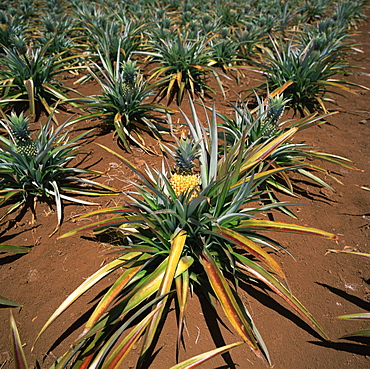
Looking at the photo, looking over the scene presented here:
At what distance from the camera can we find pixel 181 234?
1.64 metres

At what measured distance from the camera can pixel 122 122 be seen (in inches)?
120

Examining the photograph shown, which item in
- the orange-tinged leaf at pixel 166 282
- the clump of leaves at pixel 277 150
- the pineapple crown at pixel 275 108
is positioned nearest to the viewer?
the orange-tinged leaf at pixel 166 282

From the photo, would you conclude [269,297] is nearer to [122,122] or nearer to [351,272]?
[351,272]

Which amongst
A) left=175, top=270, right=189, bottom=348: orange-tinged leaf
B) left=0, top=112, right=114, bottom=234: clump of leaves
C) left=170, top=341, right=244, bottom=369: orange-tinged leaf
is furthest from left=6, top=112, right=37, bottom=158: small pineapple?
left=170, top=341, right=244, bottom=369: orange-tinged leaf

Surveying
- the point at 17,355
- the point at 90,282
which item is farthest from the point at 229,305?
the point at 17,355

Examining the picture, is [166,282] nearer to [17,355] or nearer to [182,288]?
[182,288]

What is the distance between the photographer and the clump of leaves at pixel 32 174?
2168mm

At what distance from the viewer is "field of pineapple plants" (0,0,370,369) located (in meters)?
1.52

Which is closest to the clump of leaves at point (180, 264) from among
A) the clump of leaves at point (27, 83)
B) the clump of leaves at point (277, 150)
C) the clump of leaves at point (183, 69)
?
the clump of leaves at point (277, 150)

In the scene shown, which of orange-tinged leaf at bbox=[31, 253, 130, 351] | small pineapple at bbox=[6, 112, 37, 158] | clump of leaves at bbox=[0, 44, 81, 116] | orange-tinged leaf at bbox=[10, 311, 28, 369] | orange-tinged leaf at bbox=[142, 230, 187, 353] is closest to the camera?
orange-tinged leaf at bbox=[10, 311, 28, 369]

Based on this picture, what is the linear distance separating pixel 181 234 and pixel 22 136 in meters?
1.43

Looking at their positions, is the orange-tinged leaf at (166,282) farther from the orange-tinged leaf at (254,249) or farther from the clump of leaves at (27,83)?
the clump of leaves at (27,83)

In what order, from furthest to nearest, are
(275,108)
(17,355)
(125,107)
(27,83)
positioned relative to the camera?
(27,83)
(125,107)
(275,108)
(17,355)

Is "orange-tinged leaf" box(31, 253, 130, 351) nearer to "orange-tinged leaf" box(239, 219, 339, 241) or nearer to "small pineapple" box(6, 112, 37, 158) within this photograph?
"orange-tinged leaf" box(239, 219, 339, 241)
